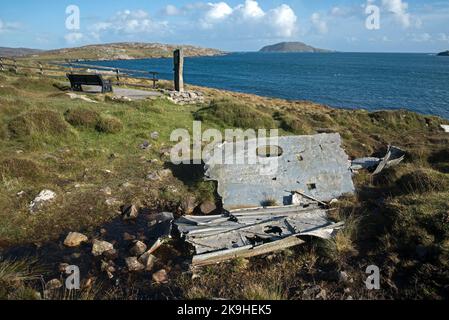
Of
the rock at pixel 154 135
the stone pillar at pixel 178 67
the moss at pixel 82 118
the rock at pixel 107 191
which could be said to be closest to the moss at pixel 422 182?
the rock at pixel 107 191

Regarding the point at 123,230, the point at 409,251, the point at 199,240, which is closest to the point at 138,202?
the point at 123,230

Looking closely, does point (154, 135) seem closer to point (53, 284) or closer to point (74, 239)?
point (74, 239)

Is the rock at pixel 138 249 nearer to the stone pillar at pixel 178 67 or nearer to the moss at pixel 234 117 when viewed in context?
the moss at pixel 234 117

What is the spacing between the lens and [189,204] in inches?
309

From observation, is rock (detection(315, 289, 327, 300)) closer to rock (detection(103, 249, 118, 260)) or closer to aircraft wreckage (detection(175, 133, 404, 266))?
aircraft wreckage (detection(175, 133, 404, 266))

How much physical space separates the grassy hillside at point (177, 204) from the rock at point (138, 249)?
483 millimetres

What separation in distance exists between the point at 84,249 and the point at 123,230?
2.92 ft

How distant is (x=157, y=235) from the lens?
6.65 meters

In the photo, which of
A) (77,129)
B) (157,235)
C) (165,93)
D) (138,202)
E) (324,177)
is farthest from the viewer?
(165,93)

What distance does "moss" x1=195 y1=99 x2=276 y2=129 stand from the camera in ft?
44.2

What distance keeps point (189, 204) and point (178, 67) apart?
36.7 ft

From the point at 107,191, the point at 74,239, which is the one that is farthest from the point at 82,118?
the point at 74,239

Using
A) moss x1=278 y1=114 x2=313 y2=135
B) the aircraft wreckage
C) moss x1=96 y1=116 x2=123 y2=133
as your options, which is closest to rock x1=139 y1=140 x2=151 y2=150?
moss x1=96 y1=116 x2=123 y2=133

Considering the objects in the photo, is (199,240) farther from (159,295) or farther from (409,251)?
(409,251)
